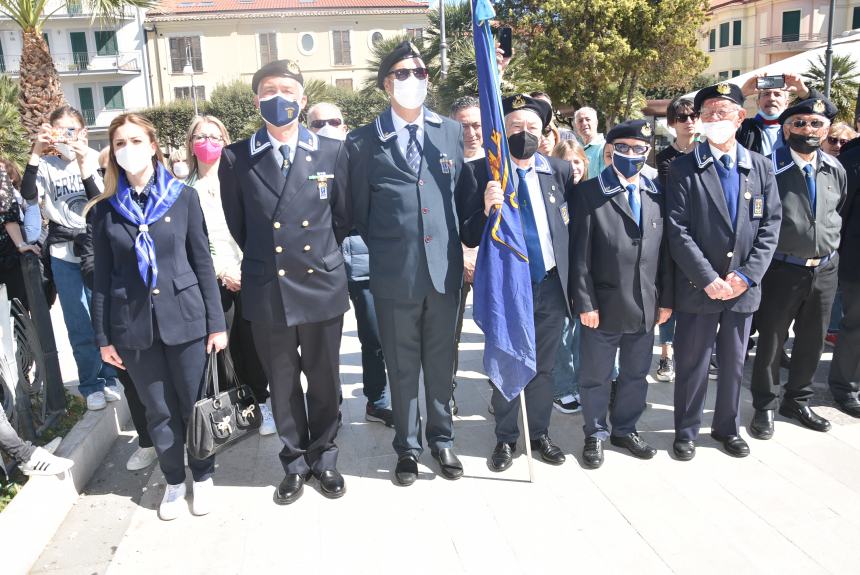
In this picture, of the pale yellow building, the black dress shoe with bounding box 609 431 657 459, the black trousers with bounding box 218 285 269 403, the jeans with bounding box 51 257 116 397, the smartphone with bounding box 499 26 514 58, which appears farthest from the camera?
the pale yellow building

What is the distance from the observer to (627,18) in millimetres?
22562

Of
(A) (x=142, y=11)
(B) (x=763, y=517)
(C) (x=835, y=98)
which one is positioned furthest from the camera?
(A) (x=142, y=11)

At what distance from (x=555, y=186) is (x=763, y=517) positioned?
2019mm

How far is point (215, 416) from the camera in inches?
137

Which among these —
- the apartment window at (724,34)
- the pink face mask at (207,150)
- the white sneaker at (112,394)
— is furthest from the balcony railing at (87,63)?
the pink face mask at (207,150)

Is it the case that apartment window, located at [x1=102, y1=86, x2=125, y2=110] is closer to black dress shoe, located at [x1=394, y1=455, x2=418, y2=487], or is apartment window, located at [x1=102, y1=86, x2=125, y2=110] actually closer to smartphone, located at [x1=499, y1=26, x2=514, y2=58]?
smartphone, located at [x1=499, y1=26, x2=514, y2=58]

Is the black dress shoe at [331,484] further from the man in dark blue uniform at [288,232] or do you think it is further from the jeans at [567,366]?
the jeans at [567,366]

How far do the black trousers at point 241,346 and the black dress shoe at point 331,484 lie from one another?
99 cm

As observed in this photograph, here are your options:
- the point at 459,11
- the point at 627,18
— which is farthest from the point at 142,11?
the point at 627,18

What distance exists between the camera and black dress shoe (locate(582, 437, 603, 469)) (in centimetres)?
391

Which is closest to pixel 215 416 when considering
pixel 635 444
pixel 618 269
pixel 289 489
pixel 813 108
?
pixel 289 489

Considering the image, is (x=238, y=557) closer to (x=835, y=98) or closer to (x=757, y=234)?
(x=757, y=234)

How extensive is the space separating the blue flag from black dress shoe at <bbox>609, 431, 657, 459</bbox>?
87 centimetres

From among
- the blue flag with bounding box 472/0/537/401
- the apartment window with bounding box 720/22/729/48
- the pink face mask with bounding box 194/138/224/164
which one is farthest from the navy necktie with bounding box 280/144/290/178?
the apartment window with bounding box 720/22/729/48
